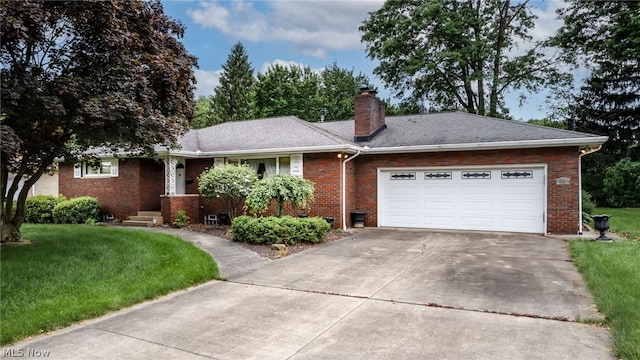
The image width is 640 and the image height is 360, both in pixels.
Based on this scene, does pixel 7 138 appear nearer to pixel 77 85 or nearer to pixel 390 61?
pixel 77 85

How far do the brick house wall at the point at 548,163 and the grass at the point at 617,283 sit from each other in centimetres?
175

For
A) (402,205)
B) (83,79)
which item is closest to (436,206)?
(402,205)

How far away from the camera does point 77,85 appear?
222 inches

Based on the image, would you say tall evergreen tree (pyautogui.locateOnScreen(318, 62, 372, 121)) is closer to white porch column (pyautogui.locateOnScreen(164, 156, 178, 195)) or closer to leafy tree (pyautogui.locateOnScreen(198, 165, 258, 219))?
white porch column (pyautogui.locateOnScreen(164, 156, 178, 195))

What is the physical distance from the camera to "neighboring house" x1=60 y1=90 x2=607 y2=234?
10727 millimetres

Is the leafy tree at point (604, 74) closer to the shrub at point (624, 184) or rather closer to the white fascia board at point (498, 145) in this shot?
the shrub at point (624, 184)

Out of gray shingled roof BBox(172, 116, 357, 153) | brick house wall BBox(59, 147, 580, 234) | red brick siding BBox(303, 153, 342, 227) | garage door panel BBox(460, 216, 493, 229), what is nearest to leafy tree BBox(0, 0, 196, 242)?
brick house wall BBox(59, 147, 580, 234)

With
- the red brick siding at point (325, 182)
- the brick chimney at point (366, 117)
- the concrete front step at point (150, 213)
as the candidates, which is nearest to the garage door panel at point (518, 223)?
the red brick siding at point (325, 182)

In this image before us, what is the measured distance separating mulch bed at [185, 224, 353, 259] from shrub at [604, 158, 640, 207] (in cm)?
1600

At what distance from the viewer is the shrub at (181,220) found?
1228 cm

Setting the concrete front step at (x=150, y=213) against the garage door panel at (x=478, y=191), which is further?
the concrete front step at (x=150, y=213)

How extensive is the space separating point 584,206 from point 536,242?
6405 millimetres

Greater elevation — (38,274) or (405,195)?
(405,195)

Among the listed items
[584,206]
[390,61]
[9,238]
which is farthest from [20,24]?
[390,61]
